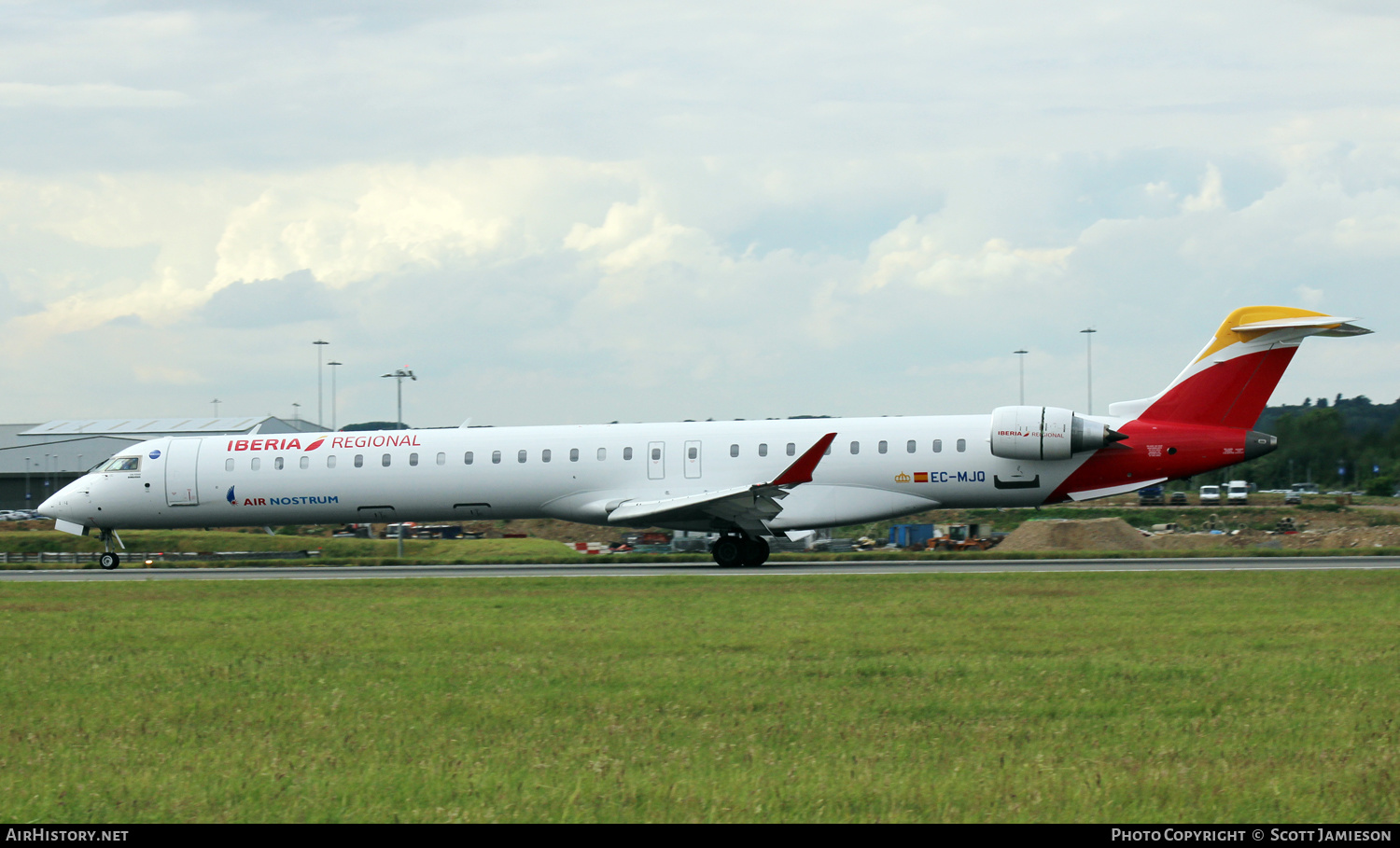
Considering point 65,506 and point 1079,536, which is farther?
point 1079,536

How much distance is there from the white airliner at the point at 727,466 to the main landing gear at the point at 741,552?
0.16ft

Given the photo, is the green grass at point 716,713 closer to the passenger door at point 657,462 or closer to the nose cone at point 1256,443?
the nose cone at point 1256,443

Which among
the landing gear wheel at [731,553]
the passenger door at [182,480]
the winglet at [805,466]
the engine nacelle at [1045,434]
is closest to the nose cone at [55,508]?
the passenger door at [182,480]

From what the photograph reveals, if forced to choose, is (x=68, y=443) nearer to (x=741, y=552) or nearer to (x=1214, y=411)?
(x=741, y=552)

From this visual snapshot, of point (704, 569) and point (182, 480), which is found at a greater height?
point (182, 480)

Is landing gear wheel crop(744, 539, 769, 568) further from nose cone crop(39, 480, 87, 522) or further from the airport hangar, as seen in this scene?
the airport hangar

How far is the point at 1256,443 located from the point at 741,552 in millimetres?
11715

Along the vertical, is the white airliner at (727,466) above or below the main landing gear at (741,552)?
above

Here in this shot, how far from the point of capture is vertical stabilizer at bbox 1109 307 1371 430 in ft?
88.0

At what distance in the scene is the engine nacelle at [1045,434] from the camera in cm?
2683

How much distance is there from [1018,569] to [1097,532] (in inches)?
763

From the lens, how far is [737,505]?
90.6ft

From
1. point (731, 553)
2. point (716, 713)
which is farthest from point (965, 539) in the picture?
point (716, 713)
